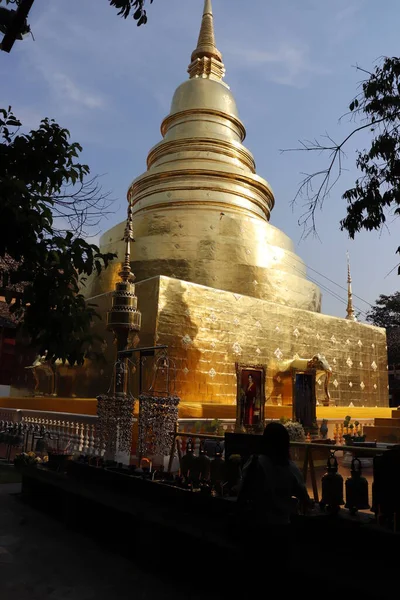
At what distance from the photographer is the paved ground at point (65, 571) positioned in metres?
3.74

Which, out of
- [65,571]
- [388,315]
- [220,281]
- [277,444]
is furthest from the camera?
[388,315]

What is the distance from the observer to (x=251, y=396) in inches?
457

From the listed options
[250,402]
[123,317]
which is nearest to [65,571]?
[123,317]

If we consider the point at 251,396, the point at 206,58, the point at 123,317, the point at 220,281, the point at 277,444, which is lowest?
the point at 277,444

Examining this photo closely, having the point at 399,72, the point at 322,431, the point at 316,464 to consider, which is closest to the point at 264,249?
the point at 322,431

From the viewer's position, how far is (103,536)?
505 centimetres

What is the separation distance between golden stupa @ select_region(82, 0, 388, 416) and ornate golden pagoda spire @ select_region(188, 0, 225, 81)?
69.8 inches

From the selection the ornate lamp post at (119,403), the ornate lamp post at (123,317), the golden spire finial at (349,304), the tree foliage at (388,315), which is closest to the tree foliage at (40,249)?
the ornate lamp post at (119,403)

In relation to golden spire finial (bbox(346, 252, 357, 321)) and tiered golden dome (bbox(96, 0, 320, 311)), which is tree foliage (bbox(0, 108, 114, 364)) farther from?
golden spire finial (bbox(346, 252, 357, 321))

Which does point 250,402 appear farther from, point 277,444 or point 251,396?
point 277,444

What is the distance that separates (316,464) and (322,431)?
2516 mm

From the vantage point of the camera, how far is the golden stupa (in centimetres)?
1302

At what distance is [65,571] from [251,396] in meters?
7.77

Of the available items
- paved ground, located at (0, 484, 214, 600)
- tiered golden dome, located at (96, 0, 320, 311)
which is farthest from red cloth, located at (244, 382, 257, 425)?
paved ground, located at (0, 484, 214, 600)
